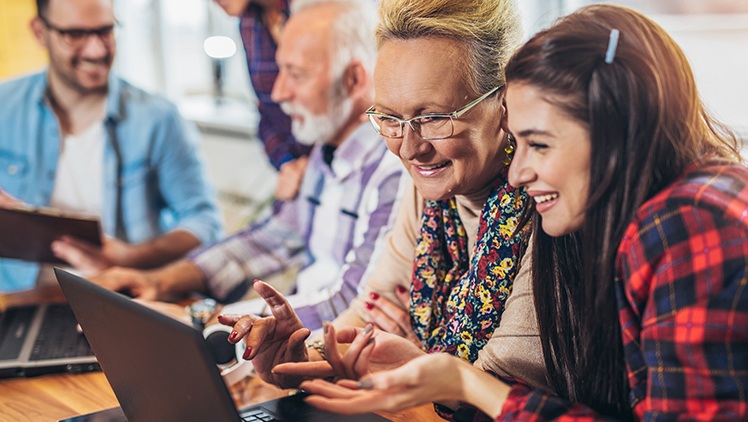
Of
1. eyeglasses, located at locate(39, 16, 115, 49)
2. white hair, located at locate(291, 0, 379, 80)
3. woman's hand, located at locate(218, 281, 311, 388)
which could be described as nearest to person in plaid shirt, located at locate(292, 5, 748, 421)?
woman's hand, located at locate(218, 281, 311, 388)

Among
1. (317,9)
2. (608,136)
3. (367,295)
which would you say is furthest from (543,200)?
(317,9)

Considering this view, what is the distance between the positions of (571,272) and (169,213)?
2060 mm

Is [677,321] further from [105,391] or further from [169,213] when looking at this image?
[169,213]

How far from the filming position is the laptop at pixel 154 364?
0.77 m

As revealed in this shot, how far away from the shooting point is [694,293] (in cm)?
72

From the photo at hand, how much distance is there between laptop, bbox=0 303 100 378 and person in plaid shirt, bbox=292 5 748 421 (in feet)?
2.63

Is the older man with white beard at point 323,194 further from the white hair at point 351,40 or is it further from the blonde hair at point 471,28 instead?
the blonde hair at point 471,28

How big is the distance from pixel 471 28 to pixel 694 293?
57cm

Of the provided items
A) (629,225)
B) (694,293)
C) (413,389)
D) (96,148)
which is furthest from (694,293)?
(96,148)

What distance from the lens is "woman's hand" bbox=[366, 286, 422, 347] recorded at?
136 centimetres

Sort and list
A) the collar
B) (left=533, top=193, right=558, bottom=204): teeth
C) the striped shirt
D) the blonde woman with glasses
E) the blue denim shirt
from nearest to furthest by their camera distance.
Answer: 1. (left=533, top=193, right=558, bottom=204): teeth
2. the blonde woman with glasses
3. the striped shirt
4. the collar
5. the blue denim shirt

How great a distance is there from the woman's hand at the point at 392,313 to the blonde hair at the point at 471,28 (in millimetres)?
503

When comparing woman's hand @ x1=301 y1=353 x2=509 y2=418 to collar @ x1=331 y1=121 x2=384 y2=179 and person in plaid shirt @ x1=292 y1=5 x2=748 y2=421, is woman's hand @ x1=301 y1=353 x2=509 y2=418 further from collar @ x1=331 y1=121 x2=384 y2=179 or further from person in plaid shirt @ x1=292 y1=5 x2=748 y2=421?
collar @ x1=331 y1=121 x2=384 y2=179

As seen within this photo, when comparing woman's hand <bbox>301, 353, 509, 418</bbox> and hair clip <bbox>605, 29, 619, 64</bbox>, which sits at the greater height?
hair clip <bbox>605, 29, 619, 64</bbox>
